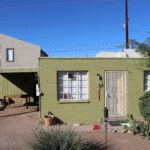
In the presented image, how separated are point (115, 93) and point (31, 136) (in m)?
5.76

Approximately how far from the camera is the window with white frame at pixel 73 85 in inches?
650

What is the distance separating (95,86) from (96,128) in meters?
2.74

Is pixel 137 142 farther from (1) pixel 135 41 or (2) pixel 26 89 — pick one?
(2) pixel 26 89

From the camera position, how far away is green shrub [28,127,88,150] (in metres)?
9.36

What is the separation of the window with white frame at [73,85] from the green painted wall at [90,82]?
0.30m

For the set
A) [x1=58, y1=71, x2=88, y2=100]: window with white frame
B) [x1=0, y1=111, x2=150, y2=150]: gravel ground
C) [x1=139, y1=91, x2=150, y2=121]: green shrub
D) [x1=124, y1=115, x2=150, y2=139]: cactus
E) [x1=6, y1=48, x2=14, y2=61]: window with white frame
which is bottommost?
[x1=0, y1=111, x2=150, y2=150]: gravel ground

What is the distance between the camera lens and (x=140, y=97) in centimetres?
1634

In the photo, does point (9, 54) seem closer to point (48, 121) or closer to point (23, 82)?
point (23, 82)

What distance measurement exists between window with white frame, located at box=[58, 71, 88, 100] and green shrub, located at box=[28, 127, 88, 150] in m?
6.73

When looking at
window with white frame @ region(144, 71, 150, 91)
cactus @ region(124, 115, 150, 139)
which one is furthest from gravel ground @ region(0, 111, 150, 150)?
window with white frame @ region(144, 71, 150, 91)

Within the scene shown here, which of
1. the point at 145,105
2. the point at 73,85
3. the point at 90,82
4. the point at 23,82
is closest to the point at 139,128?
the point at 145,105

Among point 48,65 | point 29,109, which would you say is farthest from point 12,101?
point 48,65

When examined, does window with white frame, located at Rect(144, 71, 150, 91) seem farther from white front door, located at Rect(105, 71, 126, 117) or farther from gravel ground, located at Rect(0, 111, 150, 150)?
gravel ground, located at Rect(0, 111, 150, 150)

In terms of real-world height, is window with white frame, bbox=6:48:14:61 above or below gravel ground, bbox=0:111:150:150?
above
